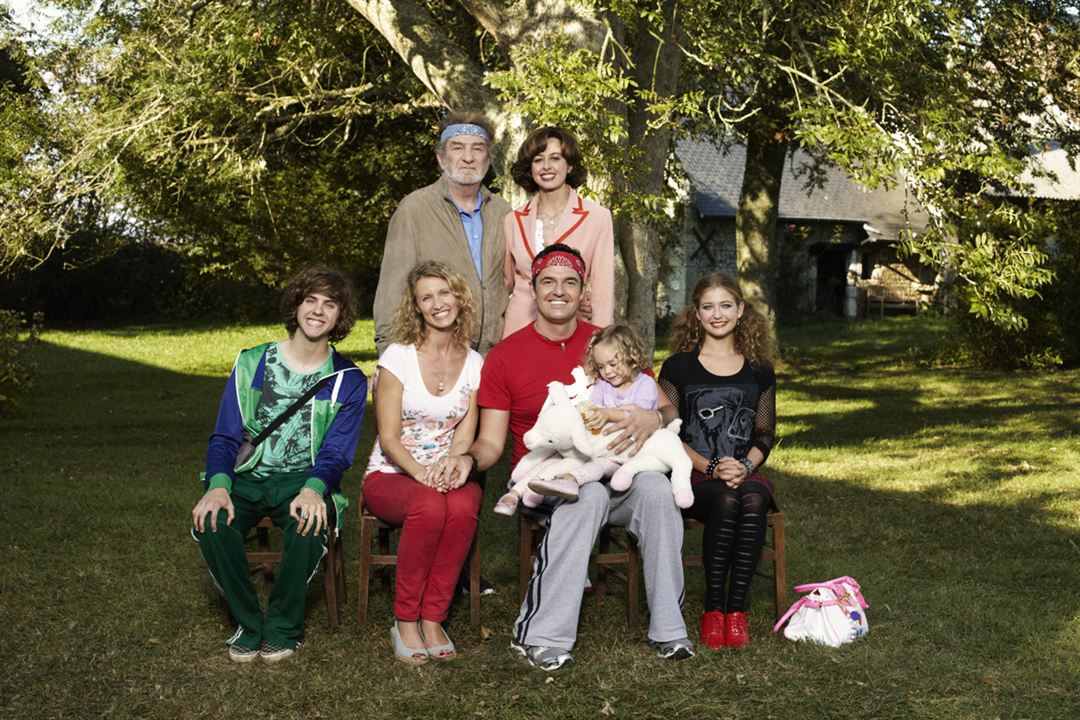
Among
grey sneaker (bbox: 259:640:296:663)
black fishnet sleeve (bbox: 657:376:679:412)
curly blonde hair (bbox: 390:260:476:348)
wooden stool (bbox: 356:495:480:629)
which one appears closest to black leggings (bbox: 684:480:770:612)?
black fishnet sleeve (bbox: 657:376:679:412)

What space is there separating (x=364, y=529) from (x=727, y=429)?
156 cm

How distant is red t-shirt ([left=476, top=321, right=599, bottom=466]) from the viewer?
466cm

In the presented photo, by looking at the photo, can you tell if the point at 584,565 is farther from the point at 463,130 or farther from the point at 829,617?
the point at 463,130

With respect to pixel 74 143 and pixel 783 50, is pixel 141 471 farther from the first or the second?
pixel 783 50

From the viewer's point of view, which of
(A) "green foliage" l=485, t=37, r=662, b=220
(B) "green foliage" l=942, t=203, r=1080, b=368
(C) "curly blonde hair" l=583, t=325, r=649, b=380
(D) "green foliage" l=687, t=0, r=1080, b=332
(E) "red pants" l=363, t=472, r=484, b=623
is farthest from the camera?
(B) "green foliage" l=942, t=203, r=1080, b=368

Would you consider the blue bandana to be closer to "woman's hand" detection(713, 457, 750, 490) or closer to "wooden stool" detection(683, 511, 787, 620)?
"woman's hand" detection(713, 457, 750, 490)

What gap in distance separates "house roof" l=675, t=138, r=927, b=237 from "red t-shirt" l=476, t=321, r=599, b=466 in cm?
2486

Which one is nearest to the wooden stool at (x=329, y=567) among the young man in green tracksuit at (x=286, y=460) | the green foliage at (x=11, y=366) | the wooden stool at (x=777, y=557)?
the young man in green tracksuit at (x=286, y=460)

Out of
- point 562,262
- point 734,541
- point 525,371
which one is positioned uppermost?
point 562,262

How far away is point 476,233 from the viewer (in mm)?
5133

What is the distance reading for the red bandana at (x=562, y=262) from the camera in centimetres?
460

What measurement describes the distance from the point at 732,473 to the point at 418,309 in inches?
55.7

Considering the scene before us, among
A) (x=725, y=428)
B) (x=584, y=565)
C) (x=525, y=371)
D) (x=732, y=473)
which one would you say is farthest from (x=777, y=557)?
(x=525, y=371)

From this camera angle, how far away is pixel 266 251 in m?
19.3
